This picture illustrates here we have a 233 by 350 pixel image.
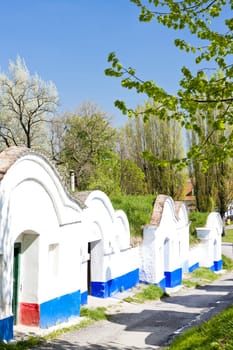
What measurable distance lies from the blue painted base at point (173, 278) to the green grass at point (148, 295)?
6.14ft

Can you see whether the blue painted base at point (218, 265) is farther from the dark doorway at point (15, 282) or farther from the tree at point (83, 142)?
the dark doorway at point (15, 282)

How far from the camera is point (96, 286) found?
1738cm

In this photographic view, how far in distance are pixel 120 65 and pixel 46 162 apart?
4.64 metres

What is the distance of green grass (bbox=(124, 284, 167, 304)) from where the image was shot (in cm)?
→ 1791

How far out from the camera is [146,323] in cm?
1454

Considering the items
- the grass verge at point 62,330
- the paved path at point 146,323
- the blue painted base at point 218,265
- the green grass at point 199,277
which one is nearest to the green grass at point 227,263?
the blue painted base at point 218,265

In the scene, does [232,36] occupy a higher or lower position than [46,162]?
higher

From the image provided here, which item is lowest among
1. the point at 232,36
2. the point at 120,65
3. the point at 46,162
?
the point at 46,162

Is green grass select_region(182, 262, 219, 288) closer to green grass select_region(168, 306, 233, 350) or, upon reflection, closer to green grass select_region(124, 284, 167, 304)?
green grass select_region(124, 284, 167, 304)

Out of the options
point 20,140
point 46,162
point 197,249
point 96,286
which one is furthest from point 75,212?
point 20,140

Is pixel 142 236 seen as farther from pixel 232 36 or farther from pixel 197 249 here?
pixel 232 36

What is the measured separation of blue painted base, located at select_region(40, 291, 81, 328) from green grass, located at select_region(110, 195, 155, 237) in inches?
272

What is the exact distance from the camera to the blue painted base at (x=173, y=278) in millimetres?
21781

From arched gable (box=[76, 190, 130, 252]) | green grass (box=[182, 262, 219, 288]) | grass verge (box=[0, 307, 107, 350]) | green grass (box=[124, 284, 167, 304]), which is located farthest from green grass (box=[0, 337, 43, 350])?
green grass (box=[182, 262, 219, 288])
